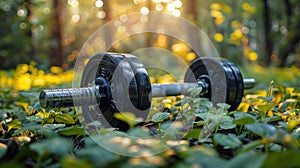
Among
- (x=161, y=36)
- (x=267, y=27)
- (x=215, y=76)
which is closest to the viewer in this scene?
(x=215, y=76)

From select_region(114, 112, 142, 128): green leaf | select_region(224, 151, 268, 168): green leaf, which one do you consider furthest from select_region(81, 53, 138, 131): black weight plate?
select_region(224, 151, 268, 168): green leaf

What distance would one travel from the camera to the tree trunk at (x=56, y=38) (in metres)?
8.86

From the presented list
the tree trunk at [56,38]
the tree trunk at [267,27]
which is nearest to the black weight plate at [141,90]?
the tree trunk at [56,38]

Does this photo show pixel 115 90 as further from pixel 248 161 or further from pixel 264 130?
pixel 248 161

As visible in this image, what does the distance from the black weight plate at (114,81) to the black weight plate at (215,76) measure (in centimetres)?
64

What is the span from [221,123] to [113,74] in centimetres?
51

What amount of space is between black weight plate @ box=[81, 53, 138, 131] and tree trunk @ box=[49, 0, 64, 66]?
7.62 metres

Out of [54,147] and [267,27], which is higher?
[54,147]

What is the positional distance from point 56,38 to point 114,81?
8.19 m

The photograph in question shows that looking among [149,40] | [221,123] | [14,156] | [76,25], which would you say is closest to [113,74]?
[221,123]

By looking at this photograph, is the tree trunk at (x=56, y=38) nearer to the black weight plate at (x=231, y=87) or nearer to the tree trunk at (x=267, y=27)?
the tree trunk at (x=267, y=27)

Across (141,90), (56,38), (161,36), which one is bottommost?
(161,36)

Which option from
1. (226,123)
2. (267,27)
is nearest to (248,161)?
(226,123)

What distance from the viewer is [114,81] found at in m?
1.50
